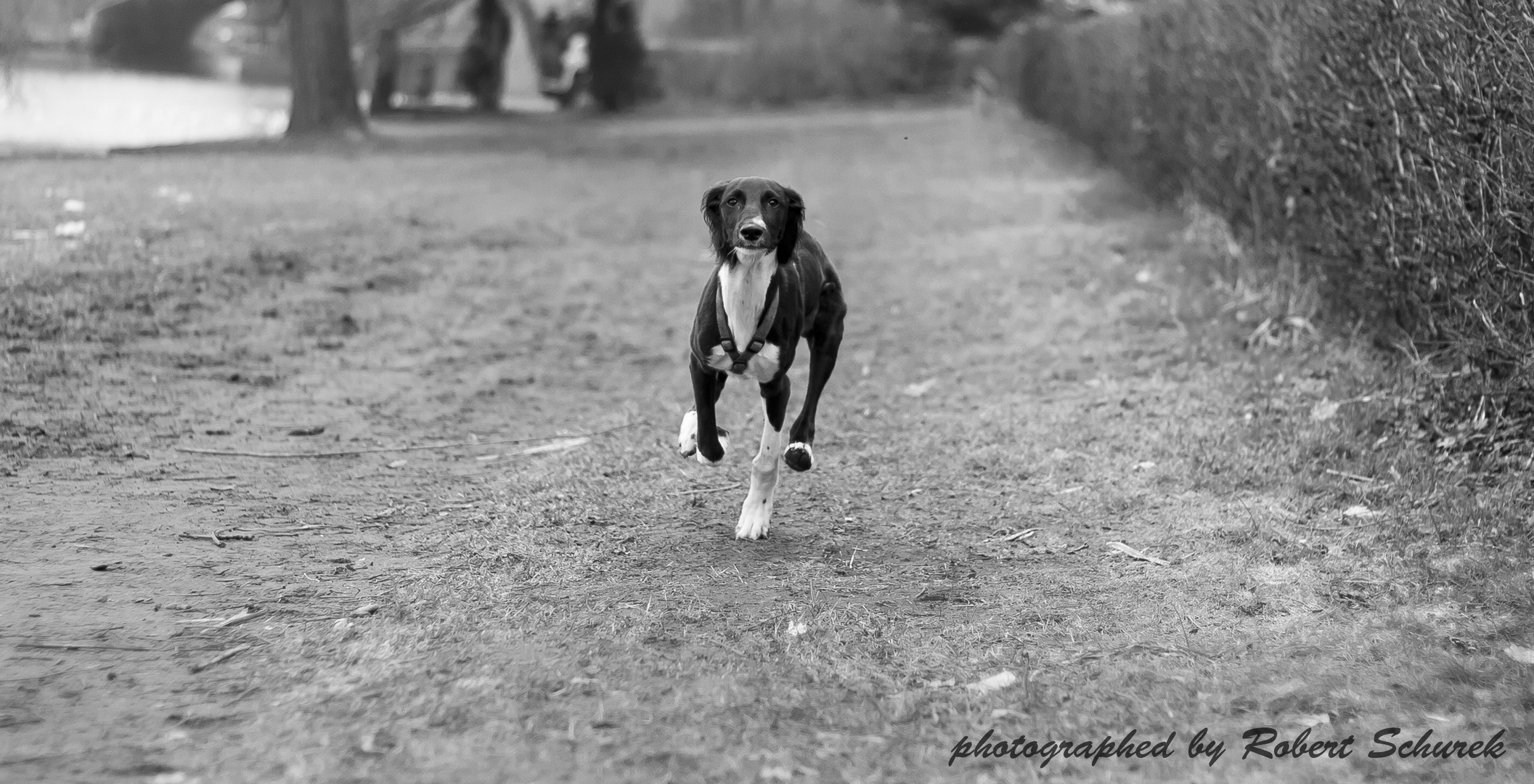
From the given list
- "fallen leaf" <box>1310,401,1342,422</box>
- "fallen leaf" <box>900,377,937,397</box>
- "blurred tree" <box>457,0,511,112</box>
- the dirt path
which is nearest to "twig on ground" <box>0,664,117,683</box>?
the dirt path

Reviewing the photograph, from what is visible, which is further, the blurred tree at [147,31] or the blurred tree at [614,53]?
the blurred tree at [147,31]

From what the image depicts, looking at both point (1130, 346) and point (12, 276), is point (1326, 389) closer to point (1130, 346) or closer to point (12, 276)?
point (1130, 346)

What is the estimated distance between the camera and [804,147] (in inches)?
1111

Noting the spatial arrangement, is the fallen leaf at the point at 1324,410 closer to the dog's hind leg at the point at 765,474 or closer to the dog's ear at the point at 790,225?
the dog's hind leg at the point at 765,474

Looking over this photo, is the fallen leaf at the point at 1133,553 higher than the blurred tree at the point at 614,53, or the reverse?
the fallen leaf at the point at 1133,553

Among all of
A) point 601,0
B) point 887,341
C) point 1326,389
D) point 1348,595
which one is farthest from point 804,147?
point 1348,595

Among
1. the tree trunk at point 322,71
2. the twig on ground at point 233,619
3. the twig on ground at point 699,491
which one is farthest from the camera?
the tree trunk at point 322,71

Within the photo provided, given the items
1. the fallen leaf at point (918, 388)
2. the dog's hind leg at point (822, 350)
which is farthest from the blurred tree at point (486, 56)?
the dog's hind leg at point (822, 350)

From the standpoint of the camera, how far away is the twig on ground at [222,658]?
424cm

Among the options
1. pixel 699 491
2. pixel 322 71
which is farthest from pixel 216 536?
pixel 322 71

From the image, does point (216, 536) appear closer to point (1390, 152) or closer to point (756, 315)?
point (756, 315)

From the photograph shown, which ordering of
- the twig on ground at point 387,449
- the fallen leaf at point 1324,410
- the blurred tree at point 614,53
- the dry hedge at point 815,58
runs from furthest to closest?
the dry hedge at point 815,58, the blurred tree at point 614,53, the fallen leaf at point 1324,410, the twig on ground at point 387,449

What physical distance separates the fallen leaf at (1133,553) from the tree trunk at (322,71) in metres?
20.2

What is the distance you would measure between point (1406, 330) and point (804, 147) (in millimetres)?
21212
